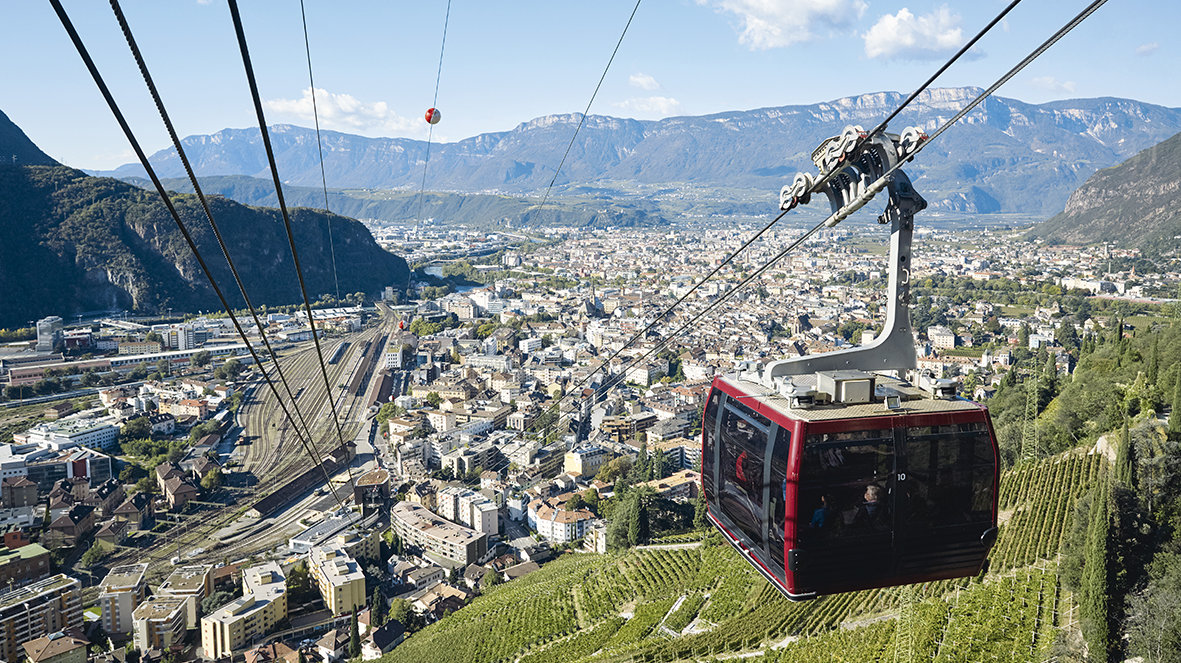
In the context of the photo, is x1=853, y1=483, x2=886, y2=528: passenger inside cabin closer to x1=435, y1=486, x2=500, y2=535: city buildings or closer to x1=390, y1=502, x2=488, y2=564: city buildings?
x1=390, y1=502, x2=488, y2=564: city buildings

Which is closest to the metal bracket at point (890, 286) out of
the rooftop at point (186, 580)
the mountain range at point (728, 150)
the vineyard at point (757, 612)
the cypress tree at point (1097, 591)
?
the vineyard at point (757, 612)

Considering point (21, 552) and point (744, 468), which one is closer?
point (744, 468)

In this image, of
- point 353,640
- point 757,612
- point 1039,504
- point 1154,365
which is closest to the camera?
point 1039,504

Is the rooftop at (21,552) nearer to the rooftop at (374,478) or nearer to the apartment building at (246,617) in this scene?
the apartment building at (246,617)

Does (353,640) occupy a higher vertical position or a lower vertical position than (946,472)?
lower

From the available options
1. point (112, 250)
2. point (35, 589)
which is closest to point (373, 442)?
point (35, 589)

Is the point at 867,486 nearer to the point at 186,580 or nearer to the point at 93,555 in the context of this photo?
the point at 186,580
